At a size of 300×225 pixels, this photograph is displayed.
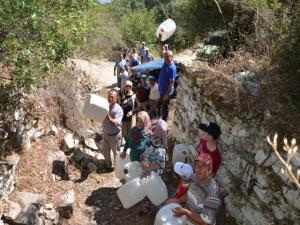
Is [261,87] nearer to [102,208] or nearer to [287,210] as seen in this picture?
[287,210]

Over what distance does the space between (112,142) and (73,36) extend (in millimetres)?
2018

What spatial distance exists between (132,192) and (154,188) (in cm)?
36

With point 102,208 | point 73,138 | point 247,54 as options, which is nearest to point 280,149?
point 247,54

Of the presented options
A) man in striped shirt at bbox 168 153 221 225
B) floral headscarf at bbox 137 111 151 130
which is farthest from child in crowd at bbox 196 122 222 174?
floral headscarf at bbox 137 111 151 130

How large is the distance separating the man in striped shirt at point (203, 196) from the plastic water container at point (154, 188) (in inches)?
39.8

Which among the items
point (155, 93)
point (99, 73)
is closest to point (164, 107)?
point (155, 93)

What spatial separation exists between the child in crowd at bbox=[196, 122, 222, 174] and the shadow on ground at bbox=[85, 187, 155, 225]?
1569 millimetres

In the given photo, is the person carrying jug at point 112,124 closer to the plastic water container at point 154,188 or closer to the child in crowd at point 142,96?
the plastic water container at point 154,188

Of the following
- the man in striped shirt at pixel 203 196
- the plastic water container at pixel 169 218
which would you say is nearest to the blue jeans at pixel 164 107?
the plastic water container at pixel 169 218

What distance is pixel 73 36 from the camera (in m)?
6.38

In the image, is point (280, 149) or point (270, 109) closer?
point (280, 149)

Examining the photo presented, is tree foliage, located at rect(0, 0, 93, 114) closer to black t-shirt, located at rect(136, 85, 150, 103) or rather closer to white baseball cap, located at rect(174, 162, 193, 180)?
white baseball cap, located at rect(174, 162, 193, 180)

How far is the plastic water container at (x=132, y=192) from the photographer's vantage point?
556 cm

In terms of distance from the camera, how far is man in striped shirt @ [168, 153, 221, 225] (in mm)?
4160
